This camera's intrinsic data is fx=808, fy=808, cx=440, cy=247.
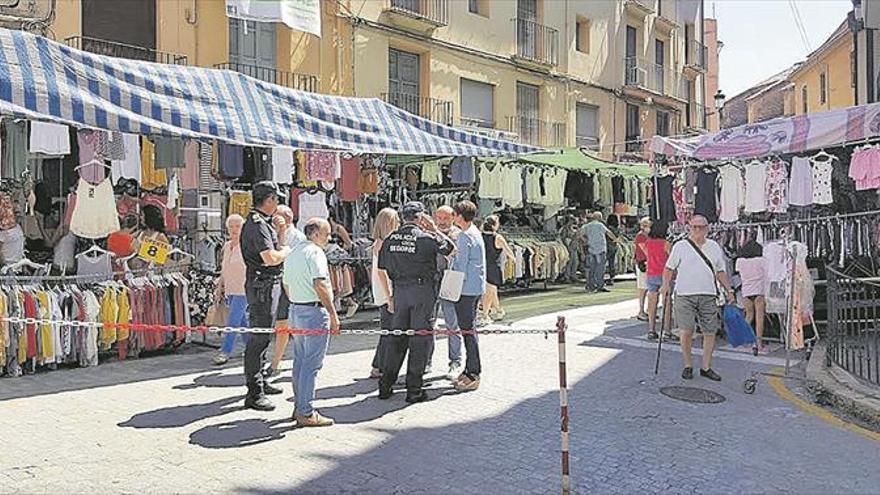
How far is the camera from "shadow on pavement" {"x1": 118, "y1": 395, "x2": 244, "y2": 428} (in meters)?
6.77

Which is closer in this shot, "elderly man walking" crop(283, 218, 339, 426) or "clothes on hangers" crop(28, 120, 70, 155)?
"elderly man walking" crop(283, 218, 339, 426)

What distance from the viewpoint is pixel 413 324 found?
7461 mm

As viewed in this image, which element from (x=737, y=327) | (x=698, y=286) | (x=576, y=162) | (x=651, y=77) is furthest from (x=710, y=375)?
(x=651, y=77)

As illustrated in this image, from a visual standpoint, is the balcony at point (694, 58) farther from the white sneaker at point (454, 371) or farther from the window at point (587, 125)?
the white sneaker at point (454, 371)

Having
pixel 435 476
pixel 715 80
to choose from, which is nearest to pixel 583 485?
pixel 435 476

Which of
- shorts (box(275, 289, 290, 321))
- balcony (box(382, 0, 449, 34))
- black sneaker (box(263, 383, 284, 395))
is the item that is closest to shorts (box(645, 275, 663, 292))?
shorts (box(275, 289, 290, 321))

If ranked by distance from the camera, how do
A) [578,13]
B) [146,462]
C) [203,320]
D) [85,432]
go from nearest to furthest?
[146,462] → [85,432] → [203,320] → [578,13]

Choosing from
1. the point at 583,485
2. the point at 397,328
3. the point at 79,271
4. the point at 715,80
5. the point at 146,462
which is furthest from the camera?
the point at 715,80

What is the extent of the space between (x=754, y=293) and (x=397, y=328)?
18.5 ft

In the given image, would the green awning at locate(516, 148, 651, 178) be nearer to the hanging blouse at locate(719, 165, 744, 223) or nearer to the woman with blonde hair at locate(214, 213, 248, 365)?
the hanging blouse at locate(719, 165, 744, 223)

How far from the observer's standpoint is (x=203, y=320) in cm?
1066

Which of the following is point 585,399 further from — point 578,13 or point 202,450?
point 578,13

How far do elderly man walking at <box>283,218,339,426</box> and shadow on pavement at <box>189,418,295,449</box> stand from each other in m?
0.23

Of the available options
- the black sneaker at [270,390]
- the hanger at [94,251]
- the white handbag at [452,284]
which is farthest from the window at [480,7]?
the black sneaker at [270,390]
